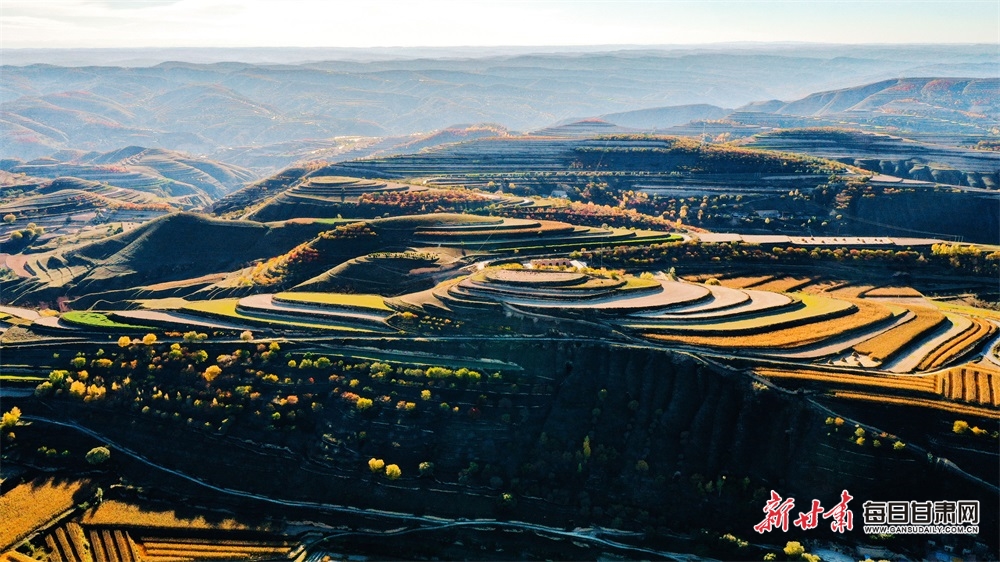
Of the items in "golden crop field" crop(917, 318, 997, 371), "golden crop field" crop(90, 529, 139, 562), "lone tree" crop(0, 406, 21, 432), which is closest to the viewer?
"golden crop field" crop(90, 529, 139, 562)

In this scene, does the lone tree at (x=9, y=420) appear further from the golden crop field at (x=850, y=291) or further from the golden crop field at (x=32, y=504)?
the golden crop field at (x=850, y=291)

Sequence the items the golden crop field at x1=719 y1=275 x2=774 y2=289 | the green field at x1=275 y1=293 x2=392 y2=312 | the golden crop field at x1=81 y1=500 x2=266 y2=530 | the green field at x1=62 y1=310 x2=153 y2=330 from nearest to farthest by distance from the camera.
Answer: the golden crop field at x1=81 y1=500 x2=266 y2=530 < the green field at x1=62 y1=310 x2=153 y2=330 < the green field at x1=275 y1=293 x2=392 y2=312 < the golden crop field at x1=719 y1=275 x2=774 y2=289

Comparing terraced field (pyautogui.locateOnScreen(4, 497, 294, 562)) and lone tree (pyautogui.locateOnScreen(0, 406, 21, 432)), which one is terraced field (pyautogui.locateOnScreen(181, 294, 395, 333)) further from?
terraced field (pyautogui.locateOnScreen(4, 497, 294, 562))

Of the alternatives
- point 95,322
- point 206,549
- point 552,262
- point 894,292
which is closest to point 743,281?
point 894,292

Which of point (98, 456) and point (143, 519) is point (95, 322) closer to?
point (98, 456)

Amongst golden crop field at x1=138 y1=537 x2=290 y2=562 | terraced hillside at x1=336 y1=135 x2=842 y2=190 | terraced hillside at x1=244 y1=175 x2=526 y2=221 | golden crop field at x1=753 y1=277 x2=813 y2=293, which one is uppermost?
terraced hillside at x1=336 y1=135 x2=842 y2=190

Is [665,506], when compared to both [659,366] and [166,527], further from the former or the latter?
[166,527]

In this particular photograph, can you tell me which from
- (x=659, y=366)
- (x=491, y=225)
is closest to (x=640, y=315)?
A: (x=659, y=366)

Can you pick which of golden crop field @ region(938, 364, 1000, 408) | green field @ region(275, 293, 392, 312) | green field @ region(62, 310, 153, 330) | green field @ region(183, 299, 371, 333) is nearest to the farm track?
green field @ region(183, 299, 371, 333)
